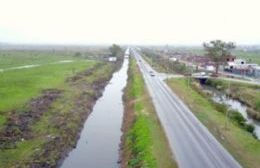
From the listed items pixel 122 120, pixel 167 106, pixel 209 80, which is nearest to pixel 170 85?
pixel 209 80

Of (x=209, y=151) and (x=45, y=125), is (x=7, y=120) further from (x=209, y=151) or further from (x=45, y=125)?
(x=209, y=151)

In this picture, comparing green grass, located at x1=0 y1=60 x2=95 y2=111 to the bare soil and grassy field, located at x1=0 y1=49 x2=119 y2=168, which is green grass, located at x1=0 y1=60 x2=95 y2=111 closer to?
grassy field, located at x1=0 y1=49 x2=119 y2=168

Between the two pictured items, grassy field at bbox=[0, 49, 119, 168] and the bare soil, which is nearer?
grassy field at bbox=[0, 49, 119, 168]

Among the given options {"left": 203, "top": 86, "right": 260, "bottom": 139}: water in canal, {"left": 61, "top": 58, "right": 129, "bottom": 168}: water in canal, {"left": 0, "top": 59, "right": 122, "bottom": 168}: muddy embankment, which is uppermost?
{"left": 0, "top": 59, "right": 122, "bottom": 168}: muddy embankment

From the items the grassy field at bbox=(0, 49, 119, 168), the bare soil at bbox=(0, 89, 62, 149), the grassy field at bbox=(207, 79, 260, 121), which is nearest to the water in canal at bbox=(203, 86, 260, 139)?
the grassy field at bbox=(207, 79, 260, 121)

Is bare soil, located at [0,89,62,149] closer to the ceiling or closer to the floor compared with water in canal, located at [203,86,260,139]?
closer to the ceiling

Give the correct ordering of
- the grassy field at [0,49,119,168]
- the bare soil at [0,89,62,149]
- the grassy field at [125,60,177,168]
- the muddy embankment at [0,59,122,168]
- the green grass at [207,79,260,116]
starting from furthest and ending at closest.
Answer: the green grass at [207,79,260,116] → the bare soil at [0,89,62,149] → the muddy embankment at [0,59,122,168] → the grassy field at [0,49,119,168] → the grassy field at [125,60,177,168]

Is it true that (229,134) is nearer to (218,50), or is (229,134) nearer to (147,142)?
(147,142)

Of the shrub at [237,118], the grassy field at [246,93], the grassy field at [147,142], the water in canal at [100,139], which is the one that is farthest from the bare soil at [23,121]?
the grassy field at [246,93]
